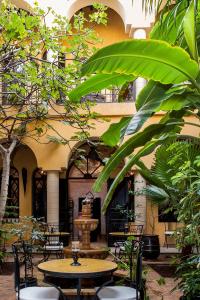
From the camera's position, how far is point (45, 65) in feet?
→ 23.6

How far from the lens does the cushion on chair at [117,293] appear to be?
4.69 m

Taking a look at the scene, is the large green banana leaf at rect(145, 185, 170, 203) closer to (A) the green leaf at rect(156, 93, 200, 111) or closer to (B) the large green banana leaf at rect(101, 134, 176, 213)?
(B) the large green banana leaf at rect(101, 134, 176, 213)

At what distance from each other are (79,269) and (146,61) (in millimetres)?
3034

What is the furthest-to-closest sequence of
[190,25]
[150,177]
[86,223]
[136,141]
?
[86,223]
[150,177]
[136,141]
[190,25]

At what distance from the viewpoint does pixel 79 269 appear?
5051 mm

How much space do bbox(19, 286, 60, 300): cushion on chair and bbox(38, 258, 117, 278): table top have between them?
22 centimetres

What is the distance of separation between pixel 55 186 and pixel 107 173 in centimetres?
905

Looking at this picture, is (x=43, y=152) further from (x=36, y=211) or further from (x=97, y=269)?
(x=97, y=269)

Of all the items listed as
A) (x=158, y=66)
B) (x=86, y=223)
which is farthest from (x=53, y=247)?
(x=158, y=66)

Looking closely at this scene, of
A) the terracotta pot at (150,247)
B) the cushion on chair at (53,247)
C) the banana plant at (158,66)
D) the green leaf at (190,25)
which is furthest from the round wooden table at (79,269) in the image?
the terracotta pot at (150,247)

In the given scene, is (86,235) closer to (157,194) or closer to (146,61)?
(157,194)

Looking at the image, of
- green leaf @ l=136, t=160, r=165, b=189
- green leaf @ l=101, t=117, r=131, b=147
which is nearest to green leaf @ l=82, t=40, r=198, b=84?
green leaf @ l=101, t=117, r=131, b=147

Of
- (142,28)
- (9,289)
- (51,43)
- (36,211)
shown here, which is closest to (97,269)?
(9,289)

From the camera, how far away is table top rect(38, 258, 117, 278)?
15.7ft
